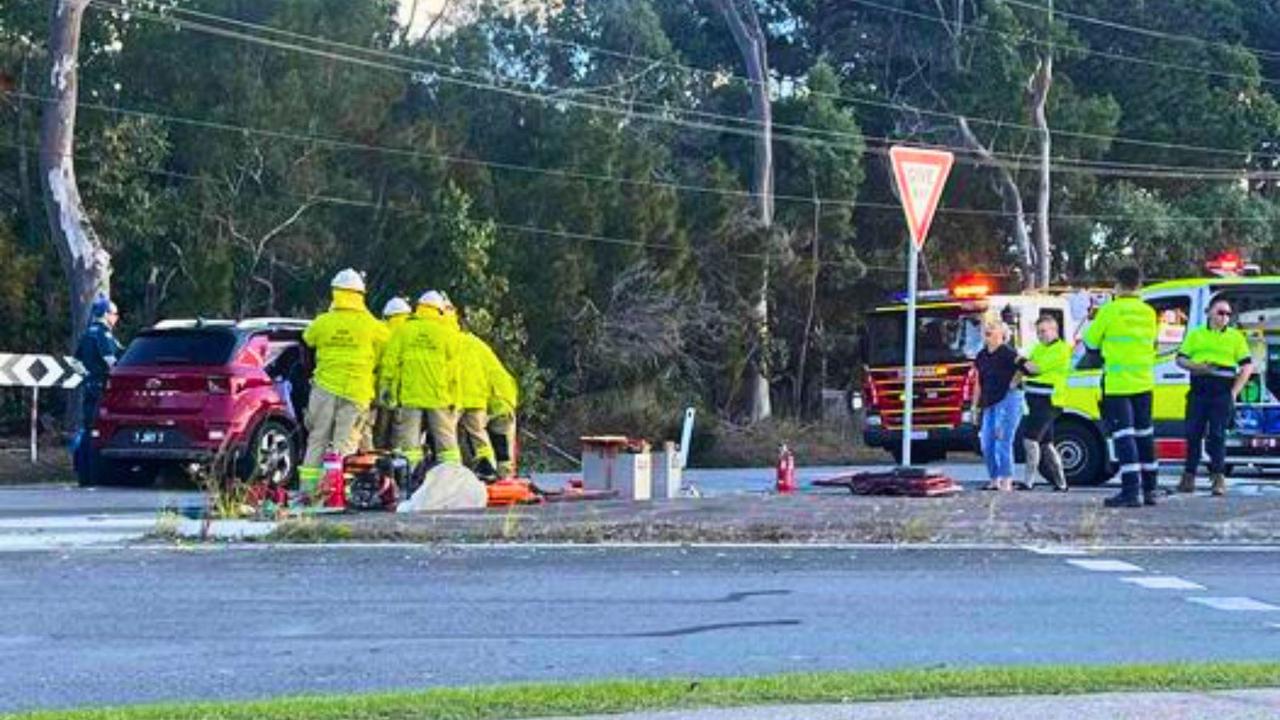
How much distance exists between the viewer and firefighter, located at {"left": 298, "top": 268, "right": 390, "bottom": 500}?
15133 mm

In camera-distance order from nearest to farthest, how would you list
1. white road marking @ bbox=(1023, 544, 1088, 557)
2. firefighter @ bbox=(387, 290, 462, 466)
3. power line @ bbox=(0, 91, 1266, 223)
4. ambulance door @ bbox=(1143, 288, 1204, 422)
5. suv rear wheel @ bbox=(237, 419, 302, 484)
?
white road marking @ bbox=(1023, 544, 1088, 557), firefighter @ bbox=(387, 290, 462, 466), suv rear wheel @ bbox=(237, 419, 302, 484), ambulance door @ bbox=(1143, 288, 1204, 422), power line @ bbox=(0, 91, 1266, 223)

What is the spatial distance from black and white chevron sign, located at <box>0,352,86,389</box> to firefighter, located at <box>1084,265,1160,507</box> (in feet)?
47.2

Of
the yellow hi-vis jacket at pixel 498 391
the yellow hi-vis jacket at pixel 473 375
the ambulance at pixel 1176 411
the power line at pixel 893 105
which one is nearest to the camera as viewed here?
the yellow hi-vis jacket at pixel 473 375

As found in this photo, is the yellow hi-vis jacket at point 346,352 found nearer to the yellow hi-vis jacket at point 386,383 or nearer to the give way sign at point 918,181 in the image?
the yellow hi-vis jacket at point 386,383

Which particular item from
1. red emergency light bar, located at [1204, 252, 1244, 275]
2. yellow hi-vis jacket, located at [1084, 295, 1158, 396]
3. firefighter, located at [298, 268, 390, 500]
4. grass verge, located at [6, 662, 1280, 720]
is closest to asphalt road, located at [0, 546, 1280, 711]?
grass verge, located at [6, 662, 1280, 720]

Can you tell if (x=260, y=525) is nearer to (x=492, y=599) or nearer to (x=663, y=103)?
(x=492, y=599)

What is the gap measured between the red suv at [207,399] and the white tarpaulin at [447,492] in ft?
11.8

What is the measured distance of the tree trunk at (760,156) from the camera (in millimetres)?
40156

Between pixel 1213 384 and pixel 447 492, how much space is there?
262 inches

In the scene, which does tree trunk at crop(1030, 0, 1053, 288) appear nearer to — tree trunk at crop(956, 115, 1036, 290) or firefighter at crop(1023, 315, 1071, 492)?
tree trunk at crop(956, 115, 1036, 290)

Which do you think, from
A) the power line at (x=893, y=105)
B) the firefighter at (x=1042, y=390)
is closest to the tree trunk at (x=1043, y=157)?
the power line at (x=893, y=105)

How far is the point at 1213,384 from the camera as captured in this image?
1595cm

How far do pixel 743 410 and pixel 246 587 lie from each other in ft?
100

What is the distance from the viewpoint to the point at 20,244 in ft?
106
